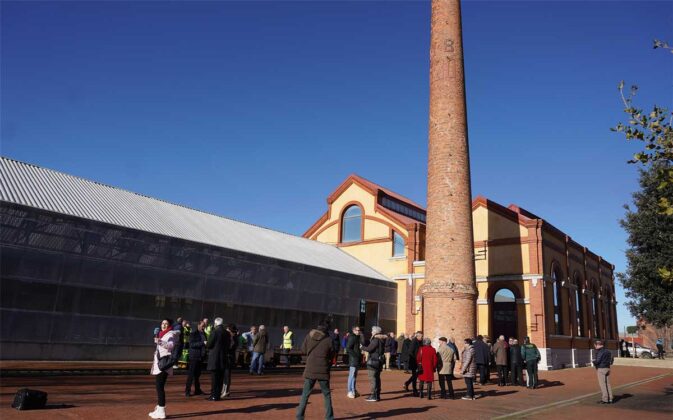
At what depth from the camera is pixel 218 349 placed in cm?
1070

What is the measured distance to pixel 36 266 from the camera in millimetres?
16641

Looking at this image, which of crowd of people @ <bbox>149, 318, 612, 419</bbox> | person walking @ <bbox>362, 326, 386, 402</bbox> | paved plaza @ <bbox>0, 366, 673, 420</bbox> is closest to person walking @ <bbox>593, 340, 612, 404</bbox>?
crowd of people @ <bbox>149, 318, 612, 419</bbox>

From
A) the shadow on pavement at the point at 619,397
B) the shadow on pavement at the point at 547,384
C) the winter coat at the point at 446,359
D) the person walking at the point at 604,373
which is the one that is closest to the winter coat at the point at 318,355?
the winter coat at the point at 446,359

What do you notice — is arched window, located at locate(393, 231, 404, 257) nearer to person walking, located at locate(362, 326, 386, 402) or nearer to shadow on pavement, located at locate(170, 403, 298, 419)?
person walking, located at locate(362, 326, 386, 402)

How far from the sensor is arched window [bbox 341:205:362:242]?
35.8 metres

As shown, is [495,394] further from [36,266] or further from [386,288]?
[386,288]

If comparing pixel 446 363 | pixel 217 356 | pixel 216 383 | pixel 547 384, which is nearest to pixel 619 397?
pixel 547 384

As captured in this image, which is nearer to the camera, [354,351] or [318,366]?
[318,366]

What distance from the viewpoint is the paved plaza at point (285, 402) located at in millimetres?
9062

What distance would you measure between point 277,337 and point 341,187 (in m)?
14.7

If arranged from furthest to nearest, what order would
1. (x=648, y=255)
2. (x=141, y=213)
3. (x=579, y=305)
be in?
(x=579, y=305)
(x=648, y=255)
(x=141, y=213)

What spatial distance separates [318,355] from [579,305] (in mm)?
29092

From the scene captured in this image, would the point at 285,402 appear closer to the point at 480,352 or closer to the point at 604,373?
the point at 480,352

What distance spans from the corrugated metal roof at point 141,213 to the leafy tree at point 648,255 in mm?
14320
